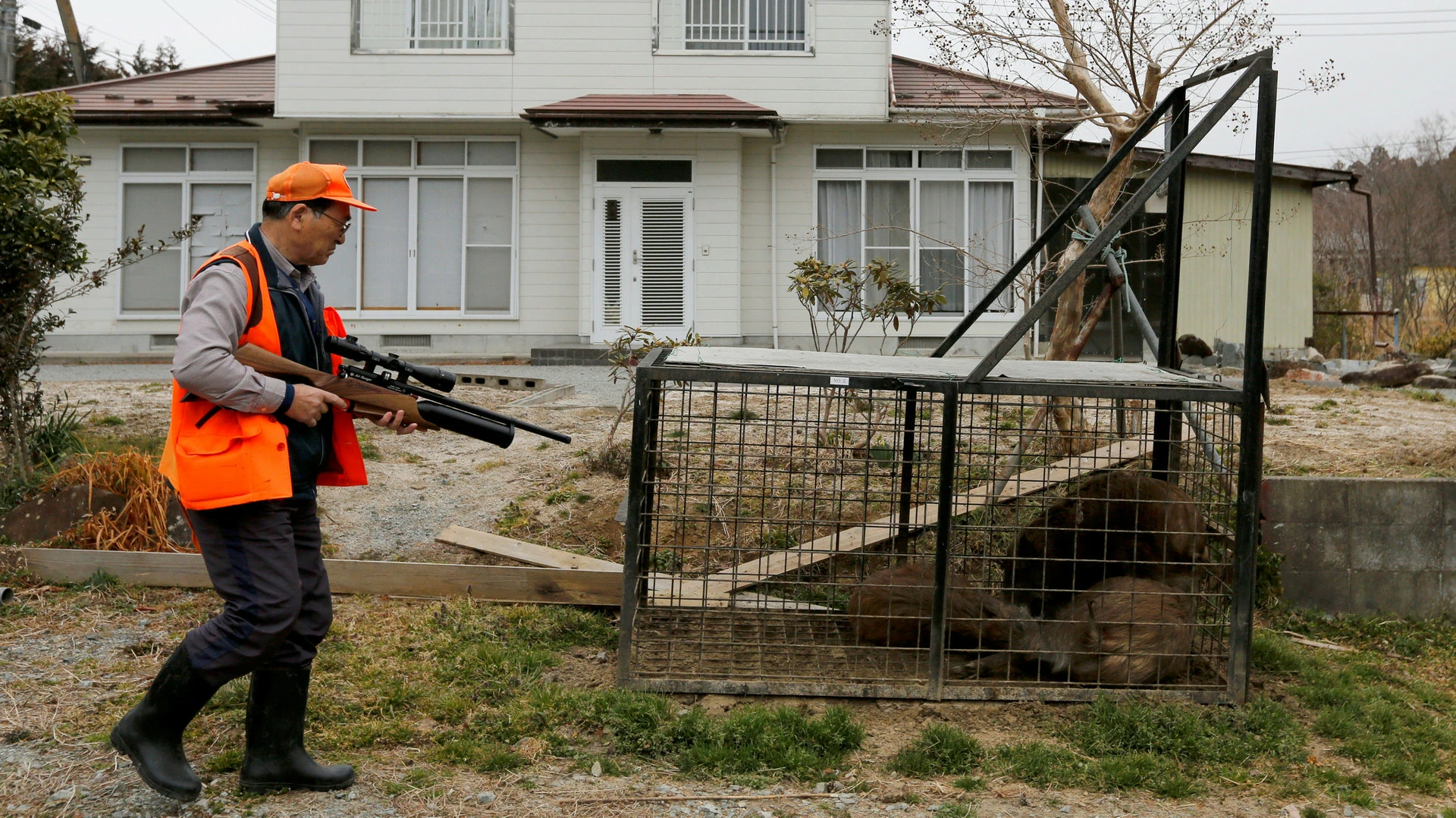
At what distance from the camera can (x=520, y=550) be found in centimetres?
618

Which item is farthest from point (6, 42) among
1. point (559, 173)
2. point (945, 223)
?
point (945, 223)

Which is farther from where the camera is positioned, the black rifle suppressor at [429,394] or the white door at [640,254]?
the white door at [640,254]

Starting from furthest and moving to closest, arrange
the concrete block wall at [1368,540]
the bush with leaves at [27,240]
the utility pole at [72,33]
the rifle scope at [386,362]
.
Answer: the utility pole at [72,33], the bush with leaves at [27,240], the concrete block wall at [1368,540], the rifle scope at [386,362]

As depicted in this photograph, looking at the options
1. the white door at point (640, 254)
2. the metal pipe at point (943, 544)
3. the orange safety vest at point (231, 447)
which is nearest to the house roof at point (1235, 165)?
the white door at point (640, 254)

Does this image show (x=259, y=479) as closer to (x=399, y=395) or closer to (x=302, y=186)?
(x=399, y=395)

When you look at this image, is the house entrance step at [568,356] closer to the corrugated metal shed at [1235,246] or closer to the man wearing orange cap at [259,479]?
the corrugated metal shed at [1235,246]

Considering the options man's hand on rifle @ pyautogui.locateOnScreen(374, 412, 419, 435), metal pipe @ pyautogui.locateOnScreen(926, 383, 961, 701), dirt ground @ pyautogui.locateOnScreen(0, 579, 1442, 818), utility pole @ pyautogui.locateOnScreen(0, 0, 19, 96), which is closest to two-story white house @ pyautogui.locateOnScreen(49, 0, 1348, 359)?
utility pole @ pyautogui.locateOnScreen(0, 0, 19, 96)

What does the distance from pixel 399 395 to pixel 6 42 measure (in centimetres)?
1738

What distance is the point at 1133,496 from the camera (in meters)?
5.11

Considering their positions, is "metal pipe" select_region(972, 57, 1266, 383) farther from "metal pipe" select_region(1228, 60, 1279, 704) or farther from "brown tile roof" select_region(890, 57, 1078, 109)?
"brown tile roof" select_region(890, 57, 1078, 109)

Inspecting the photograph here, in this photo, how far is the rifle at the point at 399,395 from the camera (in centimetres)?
365

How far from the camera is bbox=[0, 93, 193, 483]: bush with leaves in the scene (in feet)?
22.0

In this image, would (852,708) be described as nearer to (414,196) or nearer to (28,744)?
(28,744)

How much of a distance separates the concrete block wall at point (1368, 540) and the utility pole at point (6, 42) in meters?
18.1
